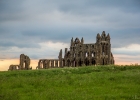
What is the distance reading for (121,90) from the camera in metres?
24.6

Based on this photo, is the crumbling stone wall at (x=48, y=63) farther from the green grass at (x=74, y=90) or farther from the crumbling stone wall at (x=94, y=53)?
the green grass at (x=74, y=90)

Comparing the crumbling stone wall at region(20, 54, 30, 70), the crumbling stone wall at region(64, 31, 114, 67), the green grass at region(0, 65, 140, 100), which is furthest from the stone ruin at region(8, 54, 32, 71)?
the green grass at region(0, 65, 140, 100)

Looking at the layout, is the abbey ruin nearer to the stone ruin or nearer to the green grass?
the stone ruin

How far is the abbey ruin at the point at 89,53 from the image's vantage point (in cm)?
9548

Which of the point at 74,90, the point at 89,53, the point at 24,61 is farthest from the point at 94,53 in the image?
the point at 74,90

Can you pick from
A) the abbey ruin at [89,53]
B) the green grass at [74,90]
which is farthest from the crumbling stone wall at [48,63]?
the green grass at [74,90]

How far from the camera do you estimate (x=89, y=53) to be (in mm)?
97250

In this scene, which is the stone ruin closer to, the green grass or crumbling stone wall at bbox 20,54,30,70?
crumbling stone wall at bbox 20,54,30,70

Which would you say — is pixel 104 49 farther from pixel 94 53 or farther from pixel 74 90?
pixel 74 90

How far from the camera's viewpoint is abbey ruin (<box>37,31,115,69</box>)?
95481 millimetres

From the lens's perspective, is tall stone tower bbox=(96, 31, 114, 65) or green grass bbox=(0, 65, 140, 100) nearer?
green grass bbox=(0, 65, 140, 100)

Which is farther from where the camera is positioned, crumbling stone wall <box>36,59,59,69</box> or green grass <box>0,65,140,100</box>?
crumbling stone wall <box>36,59,59,69</box>

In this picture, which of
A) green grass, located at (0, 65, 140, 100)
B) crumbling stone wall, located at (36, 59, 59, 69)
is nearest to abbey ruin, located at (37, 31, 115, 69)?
crumbling stone wall, located at (36, 59, 59, 69)

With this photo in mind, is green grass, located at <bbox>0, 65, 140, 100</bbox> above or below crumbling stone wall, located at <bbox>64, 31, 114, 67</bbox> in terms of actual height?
below
